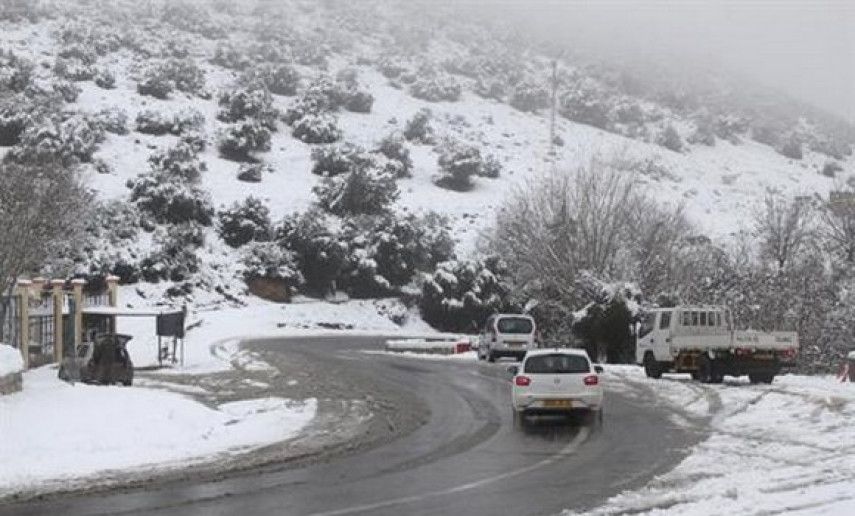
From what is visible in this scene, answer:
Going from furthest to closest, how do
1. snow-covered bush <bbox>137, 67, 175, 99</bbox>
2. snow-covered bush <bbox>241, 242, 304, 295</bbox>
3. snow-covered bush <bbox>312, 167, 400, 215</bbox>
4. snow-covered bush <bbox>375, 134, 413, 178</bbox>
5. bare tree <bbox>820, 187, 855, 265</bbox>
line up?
snow-covered bush <bbox>137, 67, 175, 99</bbox>, snow-covered bush <bbox>375, 134, 413, 178</bbox>, snow-covered bush <bbox>312, 167, 400, 215</bbox>, snow-covered bush <bbox>241, 242, 304, 295</bbox>, bare tree <bbox>820, 187, 855, 265</bbox>

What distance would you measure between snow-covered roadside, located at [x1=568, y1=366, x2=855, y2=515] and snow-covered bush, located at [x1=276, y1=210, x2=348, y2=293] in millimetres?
36972

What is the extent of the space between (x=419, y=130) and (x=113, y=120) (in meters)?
24.5

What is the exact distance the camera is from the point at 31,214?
33750 mm

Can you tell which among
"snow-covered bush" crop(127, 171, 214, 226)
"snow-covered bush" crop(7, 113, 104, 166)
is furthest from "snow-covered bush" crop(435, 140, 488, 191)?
"snow-covered bush" crop(7, 113, 104, 166)

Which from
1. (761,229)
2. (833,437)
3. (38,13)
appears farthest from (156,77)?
(833,437)

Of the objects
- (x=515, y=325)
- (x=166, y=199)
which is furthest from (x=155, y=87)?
(x=515, y=325)

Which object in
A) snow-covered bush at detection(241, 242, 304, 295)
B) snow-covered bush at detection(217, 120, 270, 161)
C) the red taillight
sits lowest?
the red taillight

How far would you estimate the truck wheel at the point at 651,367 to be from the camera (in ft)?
97.5

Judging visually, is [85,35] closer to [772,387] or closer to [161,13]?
[161,13]

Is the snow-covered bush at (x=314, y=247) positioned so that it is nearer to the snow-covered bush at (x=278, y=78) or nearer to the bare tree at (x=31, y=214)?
the bare tree at (x=31, y=214)

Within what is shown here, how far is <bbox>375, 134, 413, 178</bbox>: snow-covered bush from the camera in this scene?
77.4m

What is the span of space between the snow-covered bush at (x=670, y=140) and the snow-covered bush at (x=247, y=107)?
35553 mm

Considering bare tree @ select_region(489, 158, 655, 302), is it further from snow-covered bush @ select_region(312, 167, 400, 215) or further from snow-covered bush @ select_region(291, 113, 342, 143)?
snow-covered bush @ select_region(291, 113, 342, 143)

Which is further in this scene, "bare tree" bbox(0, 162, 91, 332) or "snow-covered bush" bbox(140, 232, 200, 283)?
"snow-covered bush" bbox(140, 232, 200, 283)
